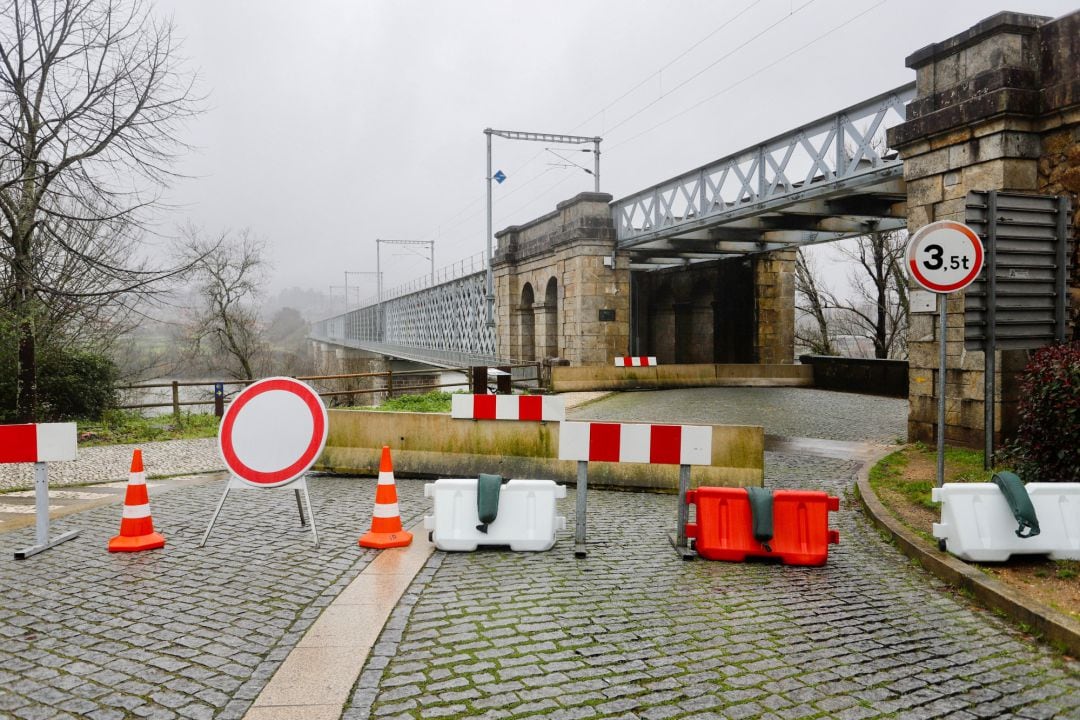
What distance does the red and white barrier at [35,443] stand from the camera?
5121mm

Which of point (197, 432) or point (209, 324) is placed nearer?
point (197, 432)

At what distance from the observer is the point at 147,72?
11398mm

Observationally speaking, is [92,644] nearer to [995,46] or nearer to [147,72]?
[995,46]

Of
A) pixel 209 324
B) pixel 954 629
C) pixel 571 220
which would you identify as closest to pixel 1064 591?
pixel 954 629

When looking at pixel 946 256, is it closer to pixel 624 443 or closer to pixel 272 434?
pixel 624 443

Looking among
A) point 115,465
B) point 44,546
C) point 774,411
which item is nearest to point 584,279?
point 774,411

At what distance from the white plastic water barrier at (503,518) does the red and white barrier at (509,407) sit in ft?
7.06

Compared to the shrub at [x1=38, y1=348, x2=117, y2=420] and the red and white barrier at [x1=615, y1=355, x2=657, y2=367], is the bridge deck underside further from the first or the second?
the shrub at [x1=38, y1=348, x2=117, y2=420]

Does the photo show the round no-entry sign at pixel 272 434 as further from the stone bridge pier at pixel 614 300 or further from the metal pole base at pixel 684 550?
the stone bridge pier at pixel 614 300

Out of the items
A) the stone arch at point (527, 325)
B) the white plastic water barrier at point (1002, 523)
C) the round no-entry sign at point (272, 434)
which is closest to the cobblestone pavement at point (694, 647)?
the white plastic water barrier at point (1002, 523)

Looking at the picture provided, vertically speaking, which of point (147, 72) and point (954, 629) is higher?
point (147, 72)

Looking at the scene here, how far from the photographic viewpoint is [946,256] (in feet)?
19.4

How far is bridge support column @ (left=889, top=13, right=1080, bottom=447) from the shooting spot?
25.2 feet

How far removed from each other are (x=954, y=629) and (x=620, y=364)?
1587 centimetres
